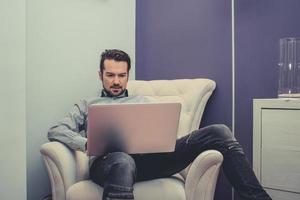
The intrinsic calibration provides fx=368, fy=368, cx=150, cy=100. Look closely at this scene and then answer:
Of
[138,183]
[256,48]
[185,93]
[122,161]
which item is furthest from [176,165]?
[256,48]

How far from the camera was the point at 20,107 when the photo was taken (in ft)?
5.93

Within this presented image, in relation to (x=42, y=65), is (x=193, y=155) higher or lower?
lower

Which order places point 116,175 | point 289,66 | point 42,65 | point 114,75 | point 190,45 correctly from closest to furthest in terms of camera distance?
point 116,175
point 114,75
point 289,66
point 42,65
point 190,45

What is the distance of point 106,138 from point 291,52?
1.21 meters

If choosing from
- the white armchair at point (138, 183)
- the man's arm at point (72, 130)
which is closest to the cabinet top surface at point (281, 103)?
the white armchair at point (138, 183)

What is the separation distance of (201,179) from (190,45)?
3.79 ft

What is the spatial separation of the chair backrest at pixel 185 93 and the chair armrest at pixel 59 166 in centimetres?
72

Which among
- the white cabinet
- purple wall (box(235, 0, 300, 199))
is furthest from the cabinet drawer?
purple wall (box(235, 0, 300, 199))

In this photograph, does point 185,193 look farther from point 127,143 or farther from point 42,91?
point 42,91

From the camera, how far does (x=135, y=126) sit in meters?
1.45

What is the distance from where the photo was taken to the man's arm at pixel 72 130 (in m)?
1.66

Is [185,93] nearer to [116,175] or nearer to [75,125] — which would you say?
[75,125]

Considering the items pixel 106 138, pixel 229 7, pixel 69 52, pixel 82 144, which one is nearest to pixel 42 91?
pixel 69 52

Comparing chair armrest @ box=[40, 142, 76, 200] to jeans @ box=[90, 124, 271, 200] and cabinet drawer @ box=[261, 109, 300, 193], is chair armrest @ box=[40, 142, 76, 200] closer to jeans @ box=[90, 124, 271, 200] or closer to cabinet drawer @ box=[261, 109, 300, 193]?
jeans @ box=[90, 124, 271, 200]
